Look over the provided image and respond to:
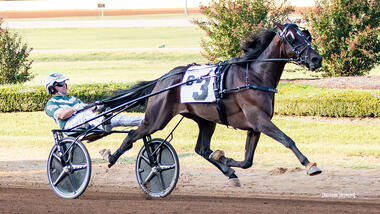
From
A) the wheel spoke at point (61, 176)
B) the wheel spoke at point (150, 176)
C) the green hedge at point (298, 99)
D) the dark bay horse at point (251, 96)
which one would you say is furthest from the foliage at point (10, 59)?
the wheel spoke at point (150, 176)

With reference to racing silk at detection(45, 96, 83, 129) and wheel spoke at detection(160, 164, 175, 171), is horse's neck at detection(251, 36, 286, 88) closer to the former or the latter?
wheel spoke at detection(160, 164, 175, 171)

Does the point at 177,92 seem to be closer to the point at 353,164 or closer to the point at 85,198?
the point at 85,198

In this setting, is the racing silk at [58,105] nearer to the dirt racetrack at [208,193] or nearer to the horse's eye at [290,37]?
the dirt racetrack at [208,193]

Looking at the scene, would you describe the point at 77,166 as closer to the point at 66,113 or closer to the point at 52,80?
the point at 66,113

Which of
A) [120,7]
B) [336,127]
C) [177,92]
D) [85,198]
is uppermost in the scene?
[177,92]

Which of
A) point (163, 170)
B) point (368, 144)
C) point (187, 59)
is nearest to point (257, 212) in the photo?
point (163, 170)

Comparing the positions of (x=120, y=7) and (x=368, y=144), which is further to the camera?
(x=120, y=7)

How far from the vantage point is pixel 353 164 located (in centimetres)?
972

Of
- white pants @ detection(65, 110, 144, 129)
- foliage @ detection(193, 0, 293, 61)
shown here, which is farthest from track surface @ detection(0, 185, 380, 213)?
foliage @ detection(193, 0, 293, 61)

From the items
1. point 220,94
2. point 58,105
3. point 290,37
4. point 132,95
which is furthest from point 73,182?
point 290,37

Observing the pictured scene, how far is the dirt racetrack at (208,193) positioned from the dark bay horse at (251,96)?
449 millimetres

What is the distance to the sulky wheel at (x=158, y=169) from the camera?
738 centimetres

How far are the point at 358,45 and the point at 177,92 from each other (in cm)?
1022

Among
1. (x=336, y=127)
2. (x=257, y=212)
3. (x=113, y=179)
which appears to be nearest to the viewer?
(x=257, y=212)
